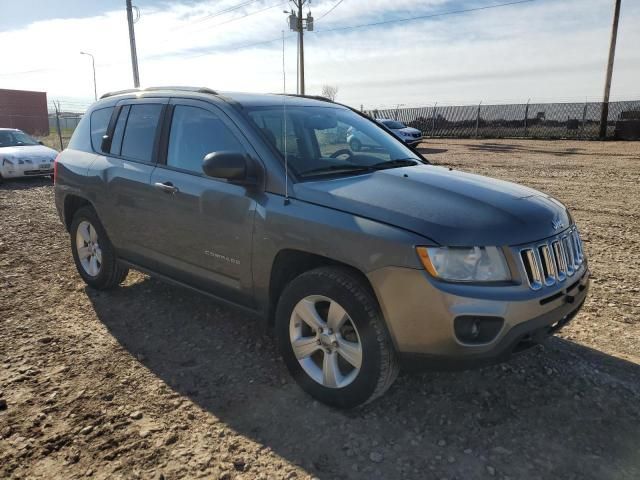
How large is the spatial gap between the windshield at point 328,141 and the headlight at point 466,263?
1029 mm

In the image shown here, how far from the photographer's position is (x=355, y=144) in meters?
3.72

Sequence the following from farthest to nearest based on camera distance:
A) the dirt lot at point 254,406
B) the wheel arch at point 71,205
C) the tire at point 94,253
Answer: the wheel arch at point 71,205
the tire at point 94,253
the dirt lot at point 254,406

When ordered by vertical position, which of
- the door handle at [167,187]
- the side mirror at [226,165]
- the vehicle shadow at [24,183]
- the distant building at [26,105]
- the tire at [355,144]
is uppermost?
the distant building at [26,105]

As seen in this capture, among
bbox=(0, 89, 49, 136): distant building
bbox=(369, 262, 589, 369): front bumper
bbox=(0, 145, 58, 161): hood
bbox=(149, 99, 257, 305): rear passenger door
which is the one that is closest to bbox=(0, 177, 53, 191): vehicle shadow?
bbox=(0, 145, 58, 161): hood

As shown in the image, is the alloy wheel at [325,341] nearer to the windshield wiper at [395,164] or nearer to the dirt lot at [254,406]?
the dirt lot at [254,406]

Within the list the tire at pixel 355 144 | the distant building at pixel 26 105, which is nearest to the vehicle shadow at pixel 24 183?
the tire at pixel 355 144

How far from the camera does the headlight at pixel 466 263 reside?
94.2 inches

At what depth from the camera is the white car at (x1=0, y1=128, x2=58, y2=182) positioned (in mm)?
12008

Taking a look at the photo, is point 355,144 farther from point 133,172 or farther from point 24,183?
point 24,183

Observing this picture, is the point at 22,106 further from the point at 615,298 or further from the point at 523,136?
the point at 615,298

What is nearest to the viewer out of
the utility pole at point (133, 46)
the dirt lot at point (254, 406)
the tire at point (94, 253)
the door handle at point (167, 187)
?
the dirt lot at point (254, 406)

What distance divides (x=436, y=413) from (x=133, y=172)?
2840 mm

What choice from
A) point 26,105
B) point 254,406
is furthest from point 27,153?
point 26,105

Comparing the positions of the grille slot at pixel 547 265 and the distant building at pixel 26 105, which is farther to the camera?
the distant building at pixel 26 105
